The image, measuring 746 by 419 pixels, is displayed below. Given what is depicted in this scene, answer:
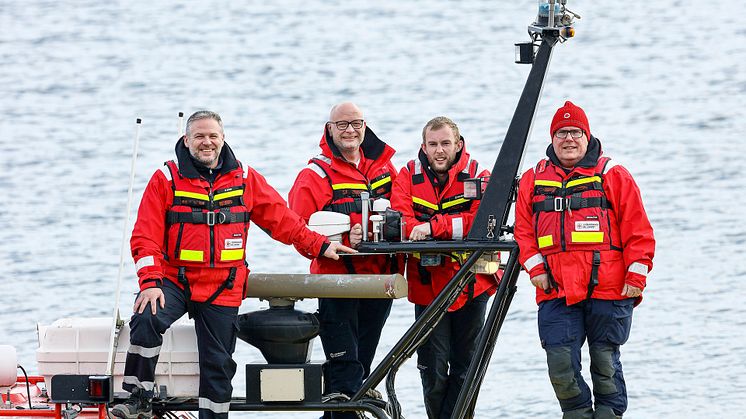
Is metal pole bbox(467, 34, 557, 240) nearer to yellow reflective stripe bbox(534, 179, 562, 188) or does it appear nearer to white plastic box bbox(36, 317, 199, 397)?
yellow reflective stripe bbox(534, 179, 562, 188)

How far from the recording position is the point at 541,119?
65.9 ft

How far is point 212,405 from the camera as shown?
6.01m

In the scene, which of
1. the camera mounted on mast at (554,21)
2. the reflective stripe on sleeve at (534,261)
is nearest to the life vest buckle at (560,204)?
the reflective stripe on sleeve at (534,261)

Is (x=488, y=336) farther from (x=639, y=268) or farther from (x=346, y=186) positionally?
(x=346, y=186)

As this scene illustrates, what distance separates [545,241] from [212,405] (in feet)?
5.16

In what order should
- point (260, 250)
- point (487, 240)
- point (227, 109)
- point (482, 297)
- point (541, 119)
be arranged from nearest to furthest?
point (487, 240) < point (482, 297) < point (260, 250) < point (541, 119) < point (227, 109)

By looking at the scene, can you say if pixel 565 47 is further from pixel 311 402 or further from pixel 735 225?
pixel 311 402

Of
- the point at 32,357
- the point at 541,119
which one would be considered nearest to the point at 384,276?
the point at 32,357

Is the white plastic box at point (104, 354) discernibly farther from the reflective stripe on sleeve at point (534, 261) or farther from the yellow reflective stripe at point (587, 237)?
the yellow reflective stripe at point (587, 237)

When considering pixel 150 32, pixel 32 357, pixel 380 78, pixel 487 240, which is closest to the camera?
pixel 487 240

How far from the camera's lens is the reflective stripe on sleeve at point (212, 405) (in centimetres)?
601

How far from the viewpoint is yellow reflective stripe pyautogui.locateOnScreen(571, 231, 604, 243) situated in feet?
18.7

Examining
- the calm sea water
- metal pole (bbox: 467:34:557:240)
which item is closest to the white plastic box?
metal pole (bbox: 467:34:557:240)

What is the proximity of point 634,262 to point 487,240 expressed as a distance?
68cm
